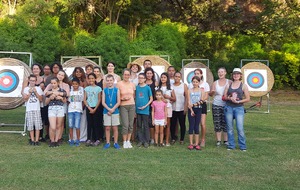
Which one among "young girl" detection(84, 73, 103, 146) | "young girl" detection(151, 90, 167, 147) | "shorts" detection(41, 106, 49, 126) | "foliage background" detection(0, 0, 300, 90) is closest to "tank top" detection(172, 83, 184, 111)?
"young girl" detection(151, 90, 167, 147)

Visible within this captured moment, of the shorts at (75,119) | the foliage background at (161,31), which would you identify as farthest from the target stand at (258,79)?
the shorts at (75,119)

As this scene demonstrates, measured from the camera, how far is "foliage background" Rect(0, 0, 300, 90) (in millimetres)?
18312

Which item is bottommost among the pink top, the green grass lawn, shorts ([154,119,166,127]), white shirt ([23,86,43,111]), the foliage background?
the green grass lawn

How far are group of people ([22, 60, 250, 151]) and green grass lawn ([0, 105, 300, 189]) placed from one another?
355 mm

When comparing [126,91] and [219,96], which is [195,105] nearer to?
[219,96]

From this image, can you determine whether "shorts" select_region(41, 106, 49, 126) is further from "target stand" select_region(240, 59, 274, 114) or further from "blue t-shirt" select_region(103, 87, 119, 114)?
"target stand" select_region(240, 59, 274, 114)

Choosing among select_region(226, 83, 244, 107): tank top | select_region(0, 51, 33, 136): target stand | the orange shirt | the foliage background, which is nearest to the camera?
select_region(226, 83, 244, 107): tank top

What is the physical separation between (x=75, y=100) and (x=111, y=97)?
85 centimetres

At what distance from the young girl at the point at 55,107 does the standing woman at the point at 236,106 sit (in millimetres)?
3477

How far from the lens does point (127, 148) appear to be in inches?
247

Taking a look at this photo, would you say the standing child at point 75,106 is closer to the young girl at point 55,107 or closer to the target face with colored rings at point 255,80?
the young girl at point 55,107

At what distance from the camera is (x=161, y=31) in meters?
20.9

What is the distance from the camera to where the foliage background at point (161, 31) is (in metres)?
18.3

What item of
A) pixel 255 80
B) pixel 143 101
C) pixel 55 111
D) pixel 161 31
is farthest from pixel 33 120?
pixel 161 31
